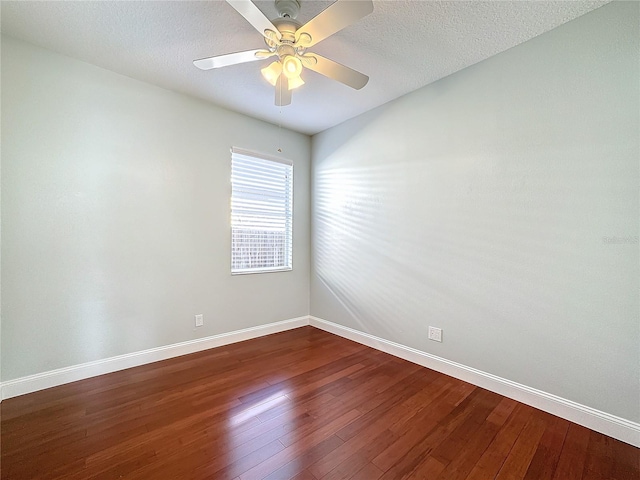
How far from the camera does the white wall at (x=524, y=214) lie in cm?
166

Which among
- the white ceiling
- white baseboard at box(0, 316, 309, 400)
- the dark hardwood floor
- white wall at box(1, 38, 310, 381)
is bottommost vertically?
the dark hardwood floor

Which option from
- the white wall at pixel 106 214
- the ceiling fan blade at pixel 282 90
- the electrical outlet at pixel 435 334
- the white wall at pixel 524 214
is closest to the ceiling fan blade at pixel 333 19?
the ceiling fan blade at pixel 282 90

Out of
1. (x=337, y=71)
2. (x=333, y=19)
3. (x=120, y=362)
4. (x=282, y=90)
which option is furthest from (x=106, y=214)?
(x=333, y=19)

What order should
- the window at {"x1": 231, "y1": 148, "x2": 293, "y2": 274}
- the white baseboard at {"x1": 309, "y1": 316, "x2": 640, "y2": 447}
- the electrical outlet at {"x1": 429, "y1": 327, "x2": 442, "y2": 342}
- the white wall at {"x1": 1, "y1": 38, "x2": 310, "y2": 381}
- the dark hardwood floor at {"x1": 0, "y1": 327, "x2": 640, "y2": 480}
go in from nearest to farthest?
the dark hardwood floor at {"x1": 0, "y1": 327, "x2": 640, "y2": 480}
the white baseboard at {"x1": 309, "y1": 316, "x2": 640, "y2": 447}
the white wall at {"x1": 1, "y1": 38, "x2": 310, "y2": 381}
the electrical outlet at {"x1": 429, "y1": 327, "x2": 442, "y2": 342}
the window at {"x1": 231, "y1": 148, "x2": 293, "y2": 274}

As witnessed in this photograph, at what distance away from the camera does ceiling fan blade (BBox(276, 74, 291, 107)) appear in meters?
1.94

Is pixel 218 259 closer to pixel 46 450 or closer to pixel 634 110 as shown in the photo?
pixel 46 450

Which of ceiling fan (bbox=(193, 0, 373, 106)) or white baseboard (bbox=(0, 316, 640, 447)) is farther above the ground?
ceiling fan (bbox=(193, 0, 373, 106))

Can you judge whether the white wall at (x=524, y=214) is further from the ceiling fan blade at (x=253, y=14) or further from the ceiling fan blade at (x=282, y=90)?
the ceiling fan blade at (x=253, y=14)

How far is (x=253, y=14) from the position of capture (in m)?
1.37

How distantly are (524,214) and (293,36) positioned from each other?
6.39 feet

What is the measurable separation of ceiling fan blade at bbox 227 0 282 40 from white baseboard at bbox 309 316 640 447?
275 centimetres

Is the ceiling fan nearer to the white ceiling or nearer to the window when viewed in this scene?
the white ceiling

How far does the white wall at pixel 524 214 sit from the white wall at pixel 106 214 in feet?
5.74

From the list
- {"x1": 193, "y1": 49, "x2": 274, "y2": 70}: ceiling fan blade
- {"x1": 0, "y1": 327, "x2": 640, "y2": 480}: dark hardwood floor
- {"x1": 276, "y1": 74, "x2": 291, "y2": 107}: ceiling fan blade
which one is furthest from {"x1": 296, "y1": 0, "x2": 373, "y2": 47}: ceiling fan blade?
{"x1": 0, "y1": 327, "x2": 640, "y2": 480}: dark hardwood floor
